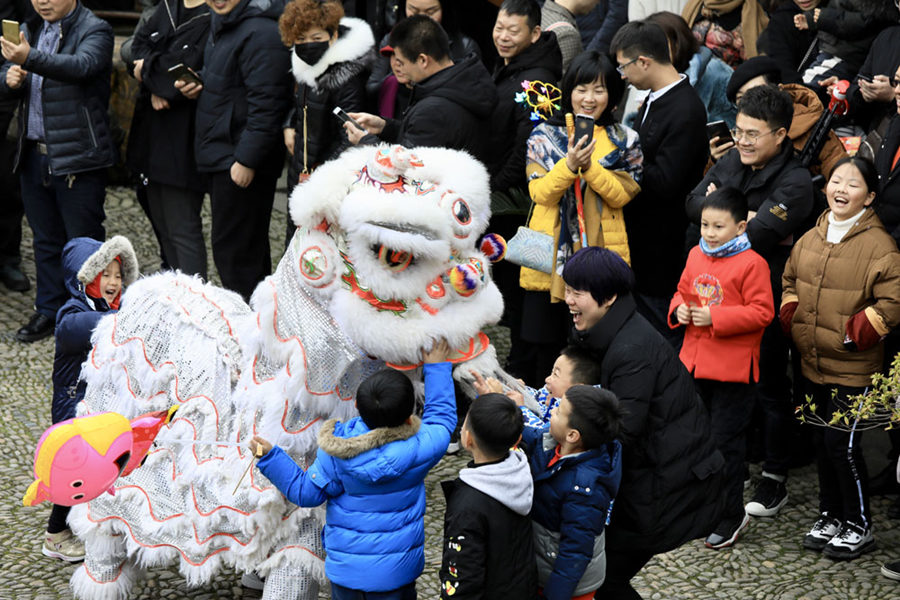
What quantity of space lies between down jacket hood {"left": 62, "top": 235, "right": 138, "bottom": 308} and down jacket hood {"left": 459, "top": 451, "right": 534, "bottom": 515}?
7.18 ft

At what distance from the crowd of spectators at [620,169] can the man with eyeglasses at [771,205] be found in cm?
1

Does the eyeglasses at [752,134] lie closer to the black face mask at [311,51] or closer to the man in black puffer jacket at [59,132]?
the black face mask at [311,51]

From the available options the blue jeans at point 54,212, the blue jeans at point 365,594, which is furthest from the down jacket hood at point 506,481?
the blue jeans at point 54,212

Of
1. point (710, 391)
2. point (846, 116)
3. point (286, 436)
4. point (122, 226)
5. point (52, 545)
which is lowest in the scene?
point (122, 226)

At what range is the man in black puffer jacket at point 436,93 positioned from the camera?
6.02m

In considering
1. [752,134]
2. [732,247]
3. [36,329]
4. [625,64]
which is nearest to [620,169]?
[625,64]

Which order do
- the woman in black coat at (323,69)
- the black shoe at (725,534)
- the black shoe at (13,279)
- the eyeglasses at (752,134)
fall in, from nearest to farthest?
the black shoe at (725,534)
the eyeglasses at (752,134)
the woman in black coat at (323,69)
the black shoe at (13,279)

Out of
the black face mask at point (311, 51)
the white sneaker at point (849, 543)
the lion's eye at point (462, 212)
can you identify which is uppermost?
the lion's eye at point (462, 212)

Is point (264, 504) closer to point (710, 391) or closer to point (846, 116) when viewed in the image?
point (710, 391)

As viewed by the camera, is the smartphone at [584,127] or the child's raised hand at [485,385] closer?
the child's raised hand at [485,385]

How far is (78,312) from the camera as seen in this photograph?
500 cm

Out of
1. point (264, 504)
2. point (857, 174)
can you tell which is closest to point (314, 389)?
point (264, 504)

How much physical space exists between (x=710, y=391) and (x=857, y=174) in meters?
1.20

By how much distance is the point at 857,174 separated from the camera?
501 cm
